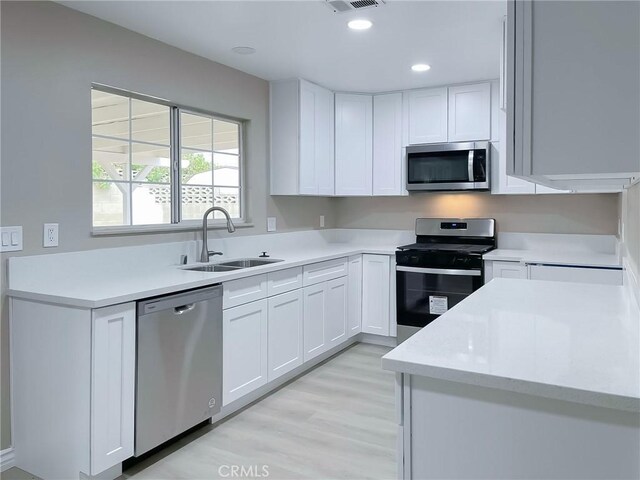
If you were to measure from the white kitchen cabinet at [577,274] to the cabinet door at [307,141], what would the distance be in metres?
1.88

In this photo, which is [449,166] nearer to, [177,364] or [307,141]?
[307,141]

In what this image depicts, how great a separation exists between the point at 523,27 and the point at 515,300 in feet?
4.01

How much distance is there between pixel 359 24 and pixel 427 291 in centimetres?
219

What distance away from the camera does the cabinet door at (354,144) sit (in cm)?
472

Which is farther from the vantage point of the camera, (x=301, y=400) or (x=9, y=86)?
(x=301, y=400)

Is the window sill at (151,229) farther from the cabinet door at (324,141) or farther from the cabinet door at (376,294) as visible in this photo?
the cabinet door at (376,294)

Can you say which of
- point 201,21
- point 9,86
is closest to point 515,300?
point 201,21

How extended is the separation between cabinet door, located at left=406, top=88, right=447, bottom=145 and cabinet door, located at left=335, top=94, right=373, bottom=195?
40 cm

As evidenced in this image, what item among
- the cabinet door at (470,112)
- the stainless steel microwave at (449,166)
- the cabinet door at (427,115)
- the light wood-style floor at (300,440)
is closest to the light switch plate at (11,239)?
the light wood-style floor at (300,440)

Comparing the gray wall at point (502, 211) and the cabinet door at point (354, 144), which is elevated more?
the cabinet door at point (354, 144)

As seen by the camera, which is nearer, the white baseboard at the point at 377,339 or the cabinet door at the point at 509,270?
the cabinet door at the point at 509,270

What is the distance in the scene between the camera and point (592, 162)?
99cm

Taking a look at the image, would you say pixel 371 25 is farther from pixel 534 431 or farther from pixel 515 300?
pixel 534 431

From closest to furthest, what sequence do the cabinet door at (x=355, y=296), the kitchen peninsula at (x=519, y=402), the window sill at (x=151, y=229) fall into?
1. the kitchen peninsula at (x=519, y=402)
2. the window sill at (x=151, y=229)
3. the cabinet door at (x=355, y=296)
